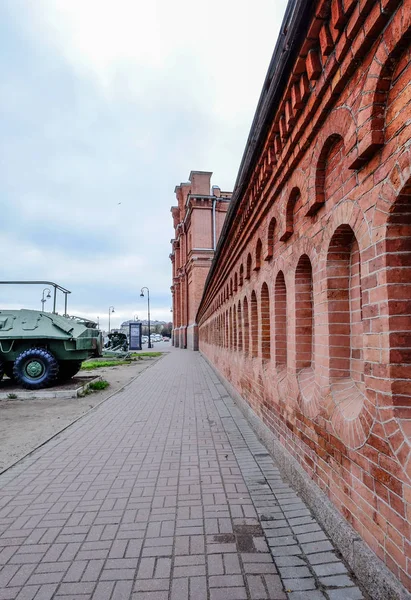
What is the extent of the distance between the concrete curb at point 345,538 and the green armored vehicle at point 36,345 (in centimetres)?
793

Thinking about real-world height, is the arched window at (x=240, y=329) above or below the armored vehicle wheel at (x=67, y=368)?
above

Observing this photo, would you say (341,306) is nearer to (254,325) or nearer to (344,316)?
(344,316)

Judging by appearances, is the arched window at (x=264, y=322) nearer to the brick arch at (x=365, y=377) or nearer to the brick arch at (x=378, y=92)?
the brick arch at (x=365, y=377)

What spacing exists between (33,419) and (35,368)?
3.21 meters

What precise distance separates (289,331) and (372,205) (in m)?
1.86

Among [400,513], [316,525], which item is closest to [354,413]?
[400,513]

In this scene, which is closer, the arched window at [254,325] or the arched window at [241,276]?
the arched window at [254,325]

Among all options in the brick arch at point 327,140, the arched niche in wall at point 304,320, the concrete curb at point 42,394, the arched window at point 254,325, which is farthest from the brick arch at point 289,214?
the concrete curb at point 42,394

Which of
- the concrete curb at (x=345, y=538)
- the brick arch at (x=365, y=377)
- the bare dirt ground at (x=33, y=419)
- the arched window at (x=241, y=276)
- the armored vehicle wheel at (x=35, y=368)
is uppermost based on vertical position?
the arched window at (x=241, y=276)

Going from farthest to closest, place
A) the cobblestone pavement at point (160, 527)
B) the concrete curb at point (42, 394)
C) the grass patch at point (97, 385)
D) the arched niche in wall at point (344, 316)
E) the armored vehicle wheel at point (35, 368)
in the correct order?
the grass patch at point (97, 385), the armored vehicle wheel at point (35, 368), the concrete curb at point (42, 394), the arched niche in wall at point (344, 316), the cobblestone pavement at point (160, 527)

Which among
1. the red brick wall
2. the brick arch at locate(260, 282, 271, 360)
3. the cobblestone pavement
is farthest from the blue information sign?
the red brick wall

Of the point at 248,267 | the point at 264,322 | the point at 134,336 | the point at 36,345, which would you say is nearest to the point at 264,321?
the point at 264,322

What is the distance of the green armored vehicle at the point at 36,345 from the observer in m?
10.0

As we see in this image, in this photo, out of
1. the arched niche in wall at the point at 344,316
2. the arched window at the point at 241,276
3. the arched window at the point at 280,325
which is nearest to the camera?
the arched niche in wall at the point at 344,316
